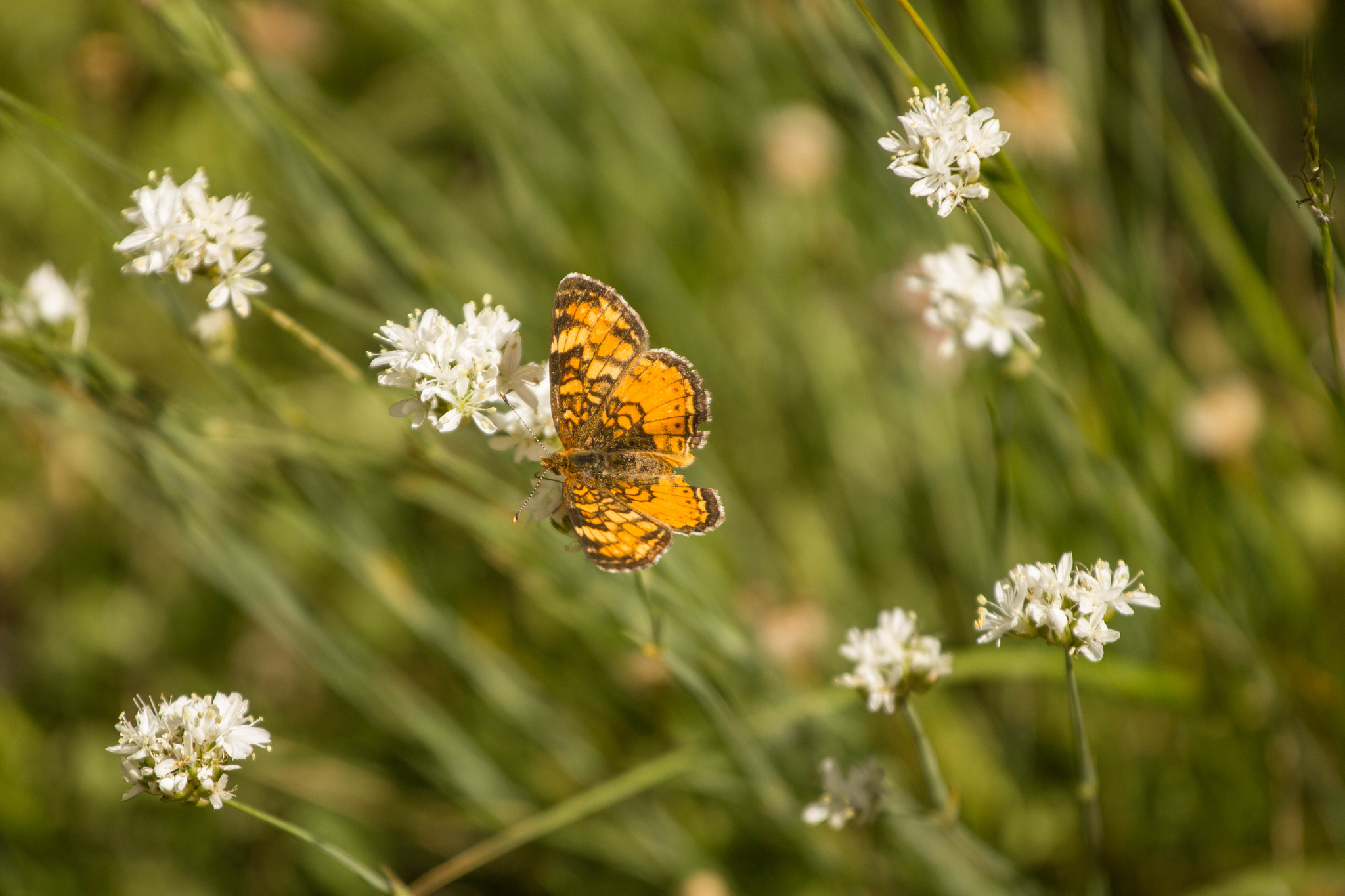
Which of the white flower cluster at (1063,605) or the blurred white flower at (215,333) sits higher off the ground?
the blurred white flower at (215,333)

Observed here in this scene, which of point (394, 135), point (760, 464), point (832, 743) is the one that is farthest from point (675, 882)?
point (394, 135)

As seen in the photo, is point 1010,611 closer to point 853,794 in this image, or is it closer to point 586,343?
point 853,794

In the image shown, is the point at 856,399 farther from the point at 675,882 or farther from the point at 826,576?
the point at 675,882

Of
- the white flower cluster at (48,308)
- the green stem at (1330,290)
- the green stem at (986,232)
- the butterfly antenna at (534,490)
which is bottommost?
the butterfly antenna at (534,490)

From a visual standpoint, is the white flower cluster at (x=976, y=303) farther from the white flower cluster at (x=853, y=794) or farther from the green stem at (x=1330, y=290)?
the white flower cluster at (x=853, y=794)

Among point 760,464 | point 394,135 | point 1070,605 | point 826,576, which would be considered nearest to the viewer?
point 1070,605

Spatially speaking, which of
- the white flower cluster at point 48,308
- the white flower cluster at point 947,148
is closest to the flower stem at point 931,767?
the white flower cluster at point 947,148

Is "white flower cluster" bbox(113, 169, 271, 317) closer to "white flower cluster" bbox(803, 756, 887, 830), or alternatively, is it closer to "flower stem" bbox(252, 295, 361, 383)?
"flower stem" bbox(252, 295, 361, 383)
